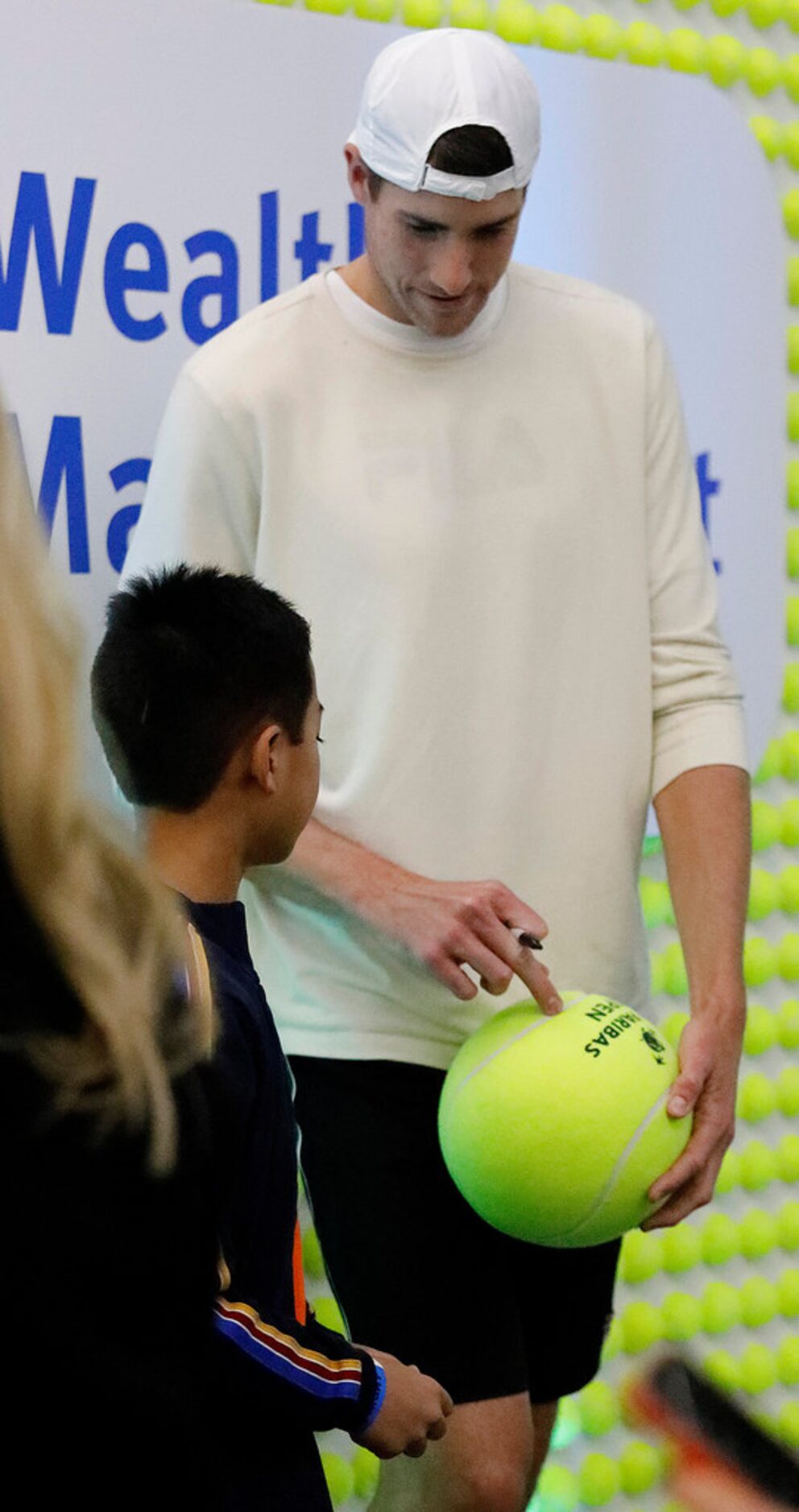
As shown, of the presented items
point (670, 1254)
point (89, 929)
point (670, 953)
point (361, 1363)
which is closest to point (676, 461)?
point (670, 953)

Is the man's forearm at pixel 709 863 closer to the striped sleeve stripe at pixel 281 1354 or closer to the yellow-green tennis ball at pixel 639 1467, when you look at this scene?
the striped sleeve stripe at pixel 281 1354

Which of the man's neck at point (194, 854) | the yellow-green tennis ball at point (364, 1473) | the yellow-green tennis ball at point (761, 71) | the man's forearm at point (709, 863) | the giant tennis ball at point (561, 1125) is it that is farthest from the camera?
the yellow-green tennis ball at point (761, 71)

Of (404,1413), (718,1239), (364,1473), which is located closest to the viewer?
(404,1413)

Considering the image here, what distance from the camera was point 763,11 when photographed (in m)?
3.23

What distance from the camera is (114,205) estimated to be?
8.64 feet

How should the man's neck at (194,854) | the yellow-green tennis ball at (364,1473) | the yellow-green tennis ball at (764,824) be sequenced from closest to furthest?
1. the man's neck at (194,854)
2. the yellow-green tennis ball at (364,1473)
3. the yellow-green tennis ball at (764,824)

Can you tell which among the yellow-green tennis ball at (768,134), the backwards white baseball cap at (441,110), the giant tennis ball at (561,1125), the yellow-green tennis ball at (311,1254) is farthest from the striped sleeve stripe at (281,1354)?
the yellow-green tennis ball at (768,134)

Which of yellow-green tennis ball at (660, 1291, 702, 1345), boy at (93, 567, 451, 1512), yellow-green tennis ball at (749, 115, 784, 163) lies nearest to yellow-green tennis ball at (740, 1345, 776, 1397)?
yellow-green tennis ball at (660, 1291, 702, 1345)

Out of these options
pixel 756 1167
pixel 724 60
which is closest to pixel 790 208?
pixel 724 60

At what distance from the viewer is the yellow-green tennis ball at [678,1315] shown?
10.8 ft

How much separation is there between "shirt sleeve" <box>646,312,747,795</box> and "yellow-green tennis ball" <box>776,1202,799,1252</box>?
121 cm

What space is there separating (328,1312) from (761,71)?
2.08m

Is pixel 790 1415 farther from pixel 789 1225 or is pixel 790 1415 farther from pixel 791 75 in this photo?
pixel 791 75

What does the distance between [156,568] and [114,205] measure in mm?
624
